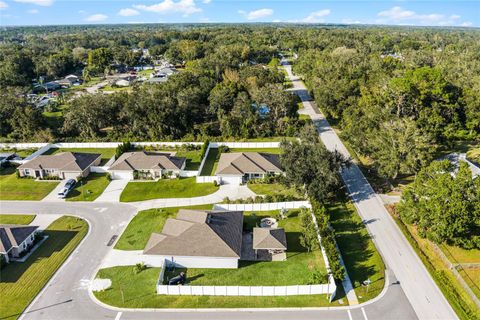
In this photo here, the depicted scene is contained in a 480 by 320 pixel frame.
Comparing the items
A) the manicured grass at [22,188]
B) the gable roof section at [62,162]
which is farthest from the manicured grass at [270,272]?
the gable roof section at [62,162]

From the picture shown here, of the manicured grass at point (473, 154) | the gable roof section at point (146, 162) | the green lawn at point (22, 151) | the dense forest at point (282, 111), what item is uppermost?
the dense forest at point (282, 111)

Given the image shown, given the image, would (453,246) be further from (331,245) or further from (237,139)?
(237,139)

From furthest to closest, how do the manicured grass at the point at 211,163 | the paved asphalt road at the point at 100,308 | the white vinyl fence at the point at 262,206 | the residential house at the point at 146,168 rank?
1. the manicured grass at the point at 211,163
2. the residential house at the point at 146,168
3. the white vinyl fence at the point at 262,206
4. the paved asphalt road at the point at 100,308

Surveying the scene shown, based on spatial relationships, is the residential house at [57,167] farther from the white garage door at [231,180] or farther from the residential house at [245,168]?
the white garage door at [231,180]

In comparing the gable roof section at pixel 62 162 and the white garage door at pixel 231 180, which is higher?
the gable roof section at pixel 62 162

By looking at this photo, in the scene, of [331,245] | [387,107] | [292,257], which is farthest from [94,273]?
[387,107]

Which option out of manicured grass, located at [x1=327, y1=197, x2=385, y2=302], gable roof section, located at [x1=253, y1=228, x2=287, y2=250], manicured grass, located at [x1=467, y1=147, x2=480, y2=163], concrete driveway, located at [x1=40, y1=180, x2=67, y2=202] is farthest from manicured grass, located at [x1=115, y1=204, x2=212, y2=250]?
manicured grass, located at [x1=467, y1=147, x2=480, y2=163]

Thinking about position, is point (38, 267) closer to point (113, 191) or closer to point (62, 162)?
point (113, 191)
